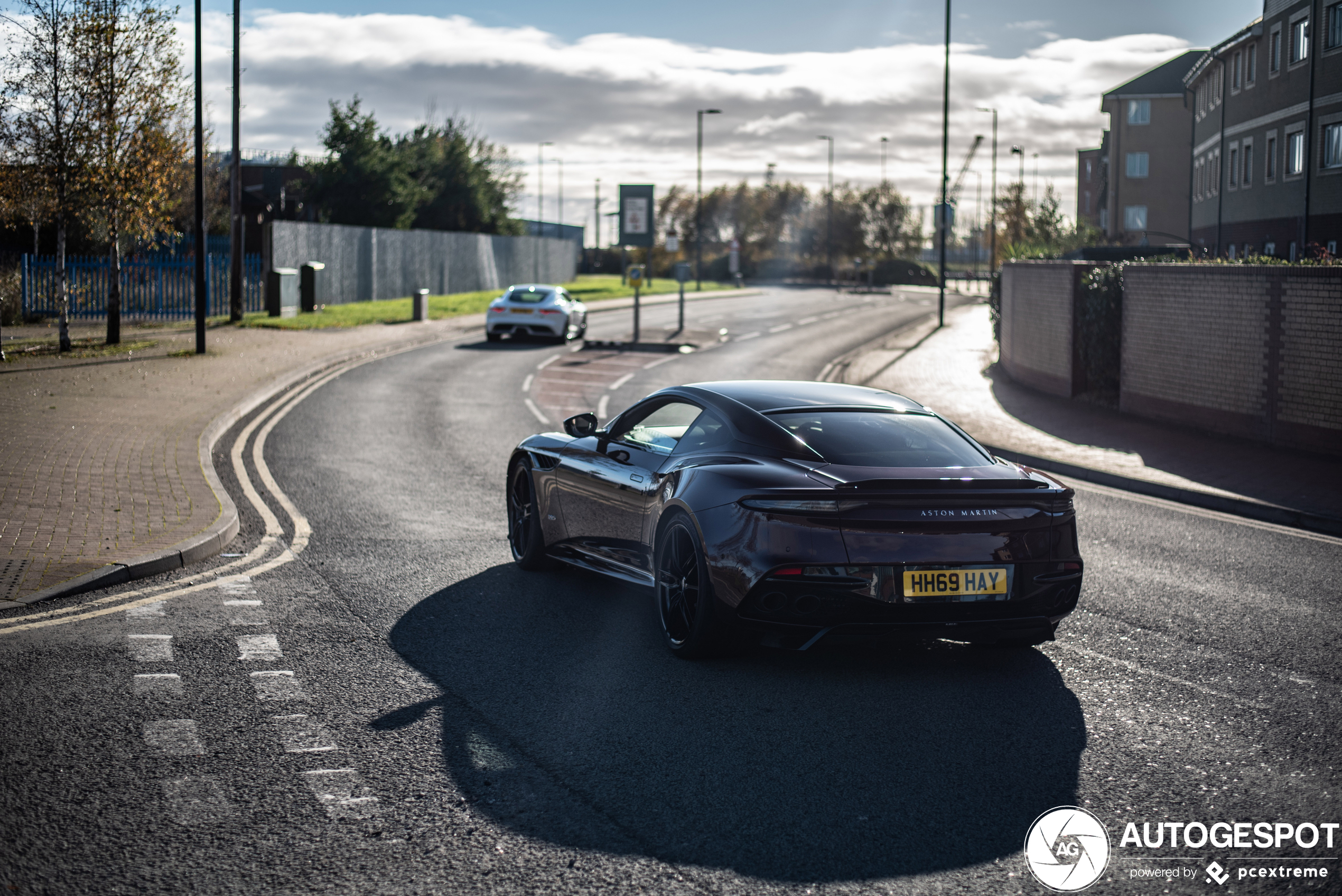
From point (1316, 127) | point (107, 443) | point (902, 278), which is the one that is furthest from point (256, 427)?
point (902, 278)

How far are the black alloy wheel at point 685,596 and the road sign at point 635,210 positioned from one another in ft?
95.0

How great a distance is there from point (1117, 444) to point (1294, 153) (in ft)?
82.0

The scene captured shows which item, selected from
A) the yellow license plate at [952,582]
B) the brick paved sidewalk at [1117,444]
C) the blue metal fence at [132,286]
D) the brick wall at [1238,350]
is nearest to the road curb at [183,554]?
the yellow license plate at [952,582]

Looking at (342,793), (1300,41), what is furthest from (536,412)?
(1300,41)

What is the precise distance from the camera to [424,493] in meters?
11.3

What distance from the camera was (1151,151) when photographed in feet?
221

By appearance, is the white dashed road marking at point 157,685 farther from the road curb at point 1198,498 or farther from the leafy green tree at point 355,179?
the leafy green tree at point 355,179

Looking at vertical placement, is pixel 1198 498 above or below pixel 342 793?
above

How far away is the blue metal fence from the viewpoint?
30.3 m

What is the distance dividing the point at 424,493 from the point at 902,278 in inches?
3269

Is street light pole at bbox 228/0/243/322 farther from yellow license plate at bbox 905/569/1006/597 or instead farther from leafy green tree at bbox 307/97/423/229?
yellow license plate at bbox 905/569/1006/597

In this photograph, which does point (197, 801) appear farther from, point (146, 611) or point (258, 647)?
point (146, 611)

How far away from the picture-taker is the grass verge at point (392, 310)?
31.5 m

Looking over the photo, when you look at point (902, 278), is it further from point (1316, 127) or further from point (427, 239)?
point (1316, 127)
